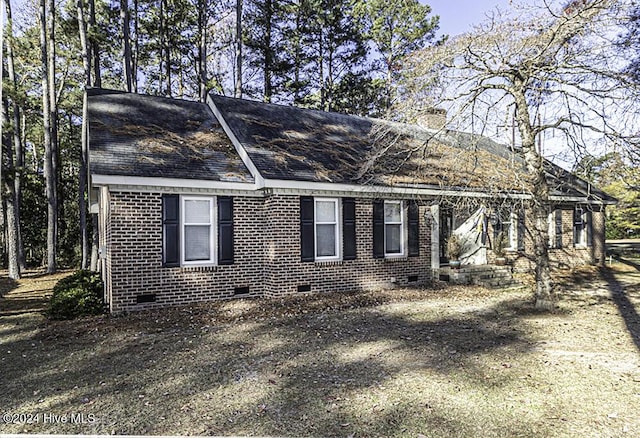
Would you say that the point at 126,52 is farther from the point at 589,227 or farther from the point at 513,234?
the point at 589,227

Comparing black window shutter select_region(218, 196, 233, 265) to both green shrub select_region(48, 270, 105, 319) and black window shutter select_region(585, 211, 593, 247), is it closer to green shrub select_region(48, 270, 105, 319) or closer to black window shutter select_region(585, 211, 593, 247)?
green shrub select_region(48, 270, 105, 319)

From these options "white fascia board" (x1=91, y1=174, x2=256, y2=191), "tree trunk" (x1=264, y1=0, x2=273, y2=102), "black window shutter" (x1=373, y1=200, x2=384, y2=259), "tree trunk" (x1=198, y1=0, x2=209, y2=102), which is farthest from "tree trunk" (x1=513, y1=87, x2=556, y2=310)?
"tree trunk" (x1=264, y1=0, x2=273, y2=102)

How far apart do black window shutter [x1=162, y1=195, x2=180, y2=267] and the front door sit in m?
7.99

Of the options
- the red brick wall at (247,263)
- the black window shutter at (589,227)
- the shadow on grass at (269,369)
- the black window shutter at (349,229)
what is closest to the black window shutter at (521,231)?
the black window shutter at (589,227)

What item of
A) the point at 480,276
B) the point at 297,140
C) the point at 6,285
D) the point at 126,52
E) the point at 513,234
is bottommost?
the point at 6,285

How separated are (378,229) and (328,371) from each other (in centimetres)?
652

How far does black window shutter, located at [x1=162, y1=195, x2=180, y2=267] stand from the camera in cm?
920

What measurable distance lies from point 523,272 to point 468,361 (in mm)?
10272

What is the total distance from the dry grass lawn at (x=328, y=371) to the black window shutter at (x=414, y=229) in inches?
122

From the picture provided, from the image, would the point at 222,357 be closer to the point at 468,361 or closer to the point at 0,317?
the point at 468,361

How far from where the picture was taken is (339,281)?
10.9 meters

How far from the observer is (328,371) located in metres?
5.36

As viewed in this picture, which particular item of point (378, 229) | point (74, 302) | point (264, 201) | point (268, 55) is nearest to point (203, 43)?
point (268, 55)

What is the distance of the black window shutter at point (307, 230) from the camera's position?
10.4 metres
